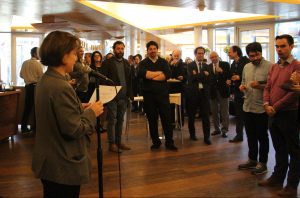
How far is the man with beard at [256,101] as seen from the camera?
11.9 ft

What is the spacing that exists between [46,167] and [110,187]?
193 centimetres

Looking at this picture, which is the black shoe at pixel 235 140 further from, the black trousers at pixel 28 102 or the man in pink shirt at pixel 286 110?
the black trousers at pixel 28 102

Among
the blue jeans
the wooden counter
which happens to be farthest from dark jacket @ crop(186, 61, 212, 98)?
the wooden counter

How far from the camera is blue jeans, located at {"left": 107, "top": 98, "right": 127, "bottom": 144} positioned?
4677 millimetres

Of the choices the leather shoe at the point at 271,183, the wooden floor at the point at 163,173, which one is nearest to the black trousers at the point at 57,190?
the wooden floor at the point at 163,173

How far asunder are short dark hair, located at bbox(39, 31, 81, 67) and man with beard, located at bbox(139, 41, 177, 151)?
10.6ft

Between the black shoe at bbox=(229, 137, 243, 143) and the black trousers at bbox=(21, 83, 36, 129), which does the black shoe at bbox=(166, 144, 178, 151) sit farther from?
the black trousers at bbox=(21, 83, 36, 129)

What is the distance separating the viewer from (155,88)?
4.84 m

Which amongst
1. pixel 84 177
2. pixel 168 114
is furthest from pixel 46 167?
pixel 168 114

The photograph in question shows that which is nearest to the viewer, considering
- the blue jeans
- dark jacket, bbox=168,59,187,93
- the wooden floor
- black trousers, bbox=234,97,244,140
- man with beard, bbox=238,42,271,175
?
the wooden floor

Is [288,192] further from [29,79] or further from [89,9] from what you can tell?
[89,9]

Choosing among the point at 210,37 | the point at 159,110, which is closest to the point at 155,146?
the point at 159,110

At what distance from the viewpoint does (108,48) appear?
609 inches

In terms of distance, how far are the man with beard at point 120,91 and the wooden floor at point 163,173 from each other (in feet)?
1.10
